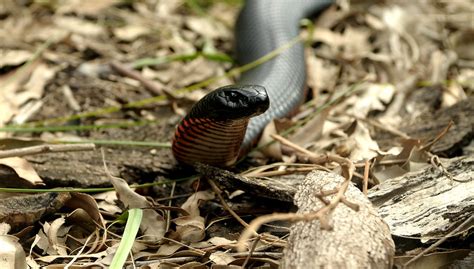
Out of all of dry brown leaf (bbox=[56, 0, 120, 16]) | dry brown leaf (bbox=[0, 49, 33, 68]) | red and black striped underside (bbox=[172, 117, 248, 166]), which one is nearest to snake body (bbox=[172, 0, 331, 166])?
red and black striped underside (bbox=[172, 117, 248, 166])

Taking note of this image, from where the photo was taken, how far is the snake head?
3.13m

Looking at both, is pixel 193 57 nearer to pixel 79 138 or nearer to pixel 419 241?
pixel 79 138

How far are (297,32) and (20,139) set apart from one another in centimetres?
267

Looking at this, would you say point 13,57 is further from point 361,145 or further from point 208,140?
point 361,145

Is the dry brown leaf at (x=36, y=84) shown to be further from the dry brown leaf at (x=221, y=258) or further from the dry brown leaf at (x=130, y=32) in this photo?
the dry brown leaf at (x=221, y=258)

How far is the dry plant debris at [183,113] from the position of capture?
2900 mm

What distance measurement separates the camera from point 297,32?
18.2 feet

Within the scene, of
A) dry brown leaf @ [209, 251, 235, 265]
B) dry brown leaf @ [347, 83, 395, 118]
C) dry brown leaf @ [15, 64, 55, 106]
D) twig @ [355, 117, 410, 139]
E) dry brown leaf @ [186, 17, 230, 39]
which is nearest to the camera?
Result: dry brown leaf @ [209, 251, 235, 265]

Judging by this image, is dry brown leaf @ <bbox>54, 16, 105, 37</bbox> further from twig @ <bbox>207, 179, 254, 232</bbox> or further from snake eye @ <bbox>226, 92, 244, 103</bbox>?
snake eye @ <bbox>226, 92, 244, 103</bbox>

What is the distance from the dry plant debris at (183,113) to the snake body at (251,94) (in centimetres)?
14

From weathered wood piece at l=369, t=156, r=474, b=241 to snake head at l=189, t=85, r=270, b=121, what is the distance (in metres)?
0.68

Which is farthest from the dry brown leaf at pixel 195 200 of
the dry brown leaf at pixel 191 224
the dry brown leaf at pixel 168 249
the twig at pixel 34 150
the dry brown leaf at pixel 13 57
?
the dry brown leaf at pixel 13 57

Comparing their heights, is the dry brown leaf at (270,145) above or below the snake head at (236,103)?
below

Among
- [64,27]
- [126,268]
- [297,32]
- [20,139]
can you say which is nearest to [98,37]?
[64,27]
